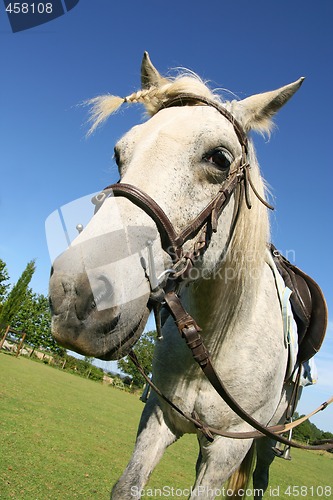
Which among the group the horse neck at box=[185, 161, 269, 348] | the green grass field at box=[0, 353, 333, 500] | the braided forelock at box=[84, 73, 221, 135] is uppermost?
the braided forelock at box=[84, 73, 221, 135]

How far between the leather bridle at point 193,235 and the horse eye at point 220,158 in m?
0.09

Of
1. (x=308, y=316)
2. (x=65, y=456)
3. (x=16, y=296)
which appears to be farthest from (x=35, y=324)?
(x=308, y=316)

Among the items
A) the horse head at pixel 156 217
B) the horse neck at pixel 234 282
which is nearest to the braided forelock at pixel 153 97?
the horse head at pixel 156 217

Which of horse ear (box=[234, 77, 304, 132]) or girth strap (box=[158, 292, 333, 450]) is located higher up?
horse ear (box=[234, 77, 304, 132])

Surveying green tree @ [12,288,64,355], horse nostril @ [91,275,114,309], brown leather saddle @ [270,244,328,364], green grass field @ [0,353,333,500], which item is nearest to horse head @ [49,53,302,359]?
horse nostril @ [91,275,114,309]

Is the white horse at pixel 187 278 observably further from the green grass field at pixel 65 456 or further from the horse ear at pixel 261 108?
the green grass field at pixel 65 456

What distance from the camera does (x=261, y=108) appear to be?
8.73 ft

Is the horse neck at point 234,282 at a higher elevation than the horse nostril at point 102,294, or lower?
higher

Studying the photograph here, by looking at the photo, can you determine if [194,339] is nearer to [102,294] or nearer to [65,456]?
[102,294]

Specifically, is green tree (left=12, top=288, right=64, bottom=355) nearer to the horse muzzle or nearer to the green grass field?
the green grass field

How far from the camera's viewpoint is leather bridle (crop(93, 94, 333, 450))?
69.1 inches

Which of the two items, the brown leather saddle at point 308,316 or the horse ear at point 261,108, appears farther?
the brown leather saddle at point 308,316

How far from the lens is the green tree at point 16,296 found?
84.3 feet

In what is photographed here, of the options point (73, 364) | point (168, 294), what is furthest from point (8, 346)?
point (168, 294)
